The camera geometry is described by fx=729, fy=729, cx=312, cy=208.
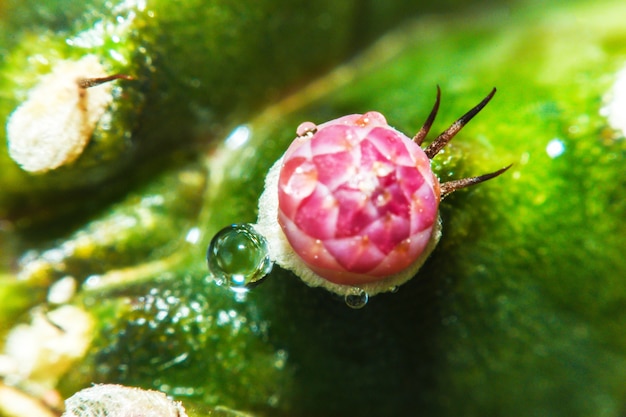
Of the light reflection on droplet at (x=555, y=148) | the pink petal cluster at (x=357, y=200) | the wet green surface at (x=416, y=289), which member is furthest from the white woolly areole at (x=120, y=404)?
the light reflection on droplet at (x=555, y=148)

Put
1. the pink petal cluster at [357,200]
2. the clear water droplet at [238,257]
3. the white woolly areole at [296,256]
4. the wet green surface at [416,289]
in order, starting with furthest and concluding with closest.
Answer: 1. the wet green surface at [416,289]
2. the clear water droplet at [238,257]
3. the white woolly areole at [296,256]
4. the pink petal cluster at [357,200]

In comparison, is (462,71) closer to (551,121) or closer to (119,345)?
(551,121)

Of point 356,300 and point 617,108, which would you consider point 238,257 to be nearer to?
point 356,300

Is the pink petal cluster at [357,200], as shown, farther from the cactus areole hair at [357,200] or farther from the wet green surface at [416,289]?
the wet green surface at [416,289]

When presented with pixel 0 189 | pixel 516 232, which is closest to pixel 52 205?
pixel 0 189

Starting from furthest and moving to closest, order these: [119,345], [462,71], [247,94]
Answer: [462,71], [247,94], [119,345]

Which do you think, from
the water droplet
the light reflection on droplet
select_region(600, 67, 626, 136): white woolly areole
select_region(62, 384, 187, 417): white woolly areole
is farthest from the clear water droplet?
select_region(600, 67, 626, 136): white woolly areole
